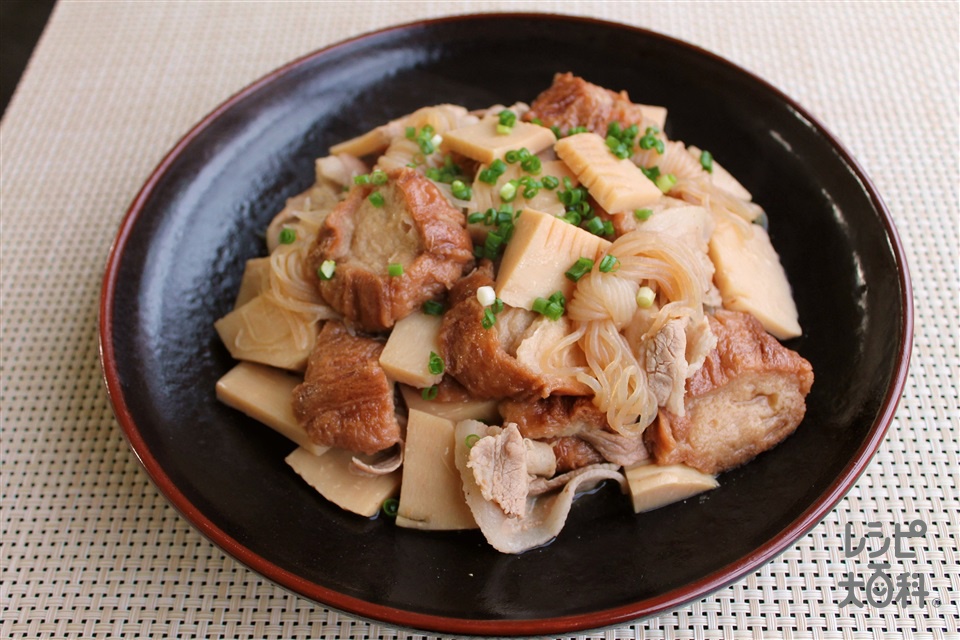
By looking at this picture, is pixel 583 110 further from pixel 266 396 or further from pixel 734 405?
pixel 266 396

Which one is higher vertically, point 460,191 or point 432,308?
point 460,191

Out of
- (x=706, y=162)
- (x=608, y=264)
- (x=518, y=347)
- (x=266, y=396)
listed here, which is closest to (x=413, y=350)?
(x=518, y=347)

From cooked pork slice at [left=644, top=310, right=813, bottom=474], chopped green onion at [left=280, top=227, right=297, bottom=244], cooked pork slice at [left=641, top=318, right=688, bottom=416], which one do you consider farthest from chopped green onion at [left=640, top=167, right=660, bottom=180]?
chopped green onion at [left=280, top=227, right=297, bottom=244]

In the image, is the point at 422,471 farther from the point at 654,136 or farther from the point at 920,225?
the point at 920,225

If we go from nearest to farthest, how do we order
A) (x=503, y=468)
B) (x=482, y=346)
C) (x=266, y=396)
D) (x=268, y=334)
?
(x=503, y=468) < (x=482, y=346) < (x=266, y=396) < (x=268, y=334)

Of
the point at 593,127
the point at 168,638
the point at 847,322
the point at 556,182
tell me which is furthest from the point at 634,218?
the point at 168,638

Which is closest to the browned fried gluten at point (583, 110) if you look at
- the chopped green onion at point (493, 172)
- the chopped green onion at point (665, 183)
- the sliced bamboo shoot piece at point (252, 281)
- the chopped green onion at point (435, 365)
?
the chopped green onion at point (665, 183)

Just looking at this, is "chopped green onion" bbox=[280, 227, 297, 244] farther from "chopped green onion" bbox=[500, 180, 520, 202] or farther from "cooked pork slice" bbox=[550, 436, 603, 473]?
"cooked pork slice" bbox=[550, 436, 603, 473]
